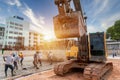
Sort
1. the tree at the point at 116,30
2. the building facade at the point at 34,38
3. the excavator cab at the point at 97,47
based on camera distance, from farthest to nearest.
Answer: the building facade at the point at 34,38
the tree at the point at 116,30
the excavator cab at the point at 97,47

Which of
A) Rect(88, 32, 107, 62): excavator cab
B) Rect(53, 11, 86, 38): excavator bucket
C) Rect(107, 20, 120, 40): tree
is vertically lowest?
Rect(88, 32, 107, 62): excavator cab

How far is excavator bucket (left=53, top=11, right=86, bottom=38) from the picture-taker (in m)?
6.56

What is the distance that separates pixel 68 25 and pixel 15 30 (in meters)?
54.9

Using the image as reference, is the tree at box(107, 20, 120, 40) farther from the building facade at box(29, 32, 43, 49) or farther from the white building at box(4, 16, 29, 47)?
the white building at box(4, 16, 29, 47)

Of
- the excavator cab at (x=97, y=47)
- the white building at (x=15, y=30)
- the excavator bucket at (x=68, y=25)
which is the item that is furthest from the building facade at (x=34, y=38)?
the excavator bucket at (x=68, y=25)

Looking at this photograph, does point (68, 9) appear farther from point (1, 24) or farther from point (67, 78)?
point (1, 24)

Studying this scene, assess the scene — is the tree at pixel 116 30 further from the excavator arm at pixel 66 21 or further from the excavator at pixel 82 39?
the excavator arm at pixel 66 21

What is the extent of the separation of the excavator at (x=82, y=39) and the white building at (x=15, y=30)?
5069 cm

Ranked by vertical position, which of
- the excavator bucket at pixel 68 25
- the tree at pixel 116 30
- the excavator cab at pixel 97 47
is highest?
the tree at pixel 116 30

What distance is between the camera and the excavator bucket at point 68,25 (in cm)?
656

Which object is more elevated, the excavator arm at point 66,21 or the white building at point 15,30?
the white building at point 15,30

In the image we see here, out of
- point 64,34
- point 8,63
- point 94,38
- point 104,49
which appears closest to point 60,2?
point 64,34

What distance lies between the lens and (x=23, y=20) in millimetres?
62438

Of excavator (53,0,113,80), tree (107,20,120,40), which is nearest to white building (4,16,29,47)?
tree (107,20,120,40)
